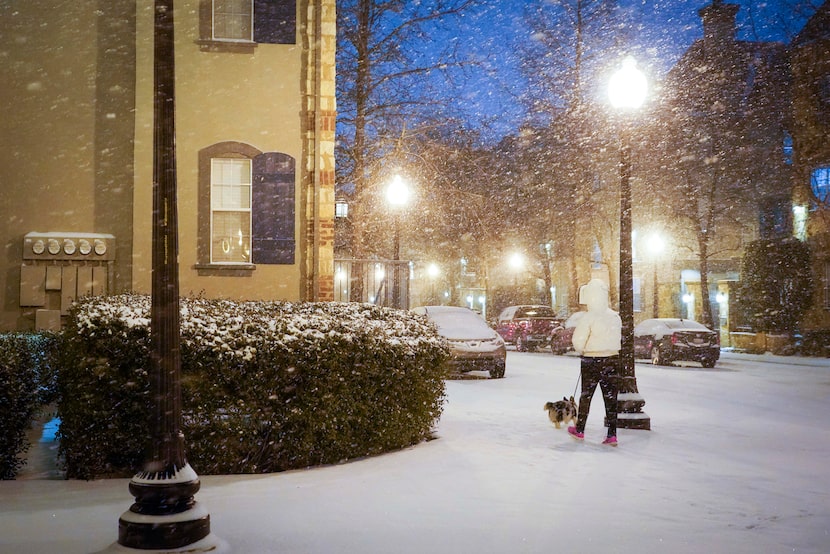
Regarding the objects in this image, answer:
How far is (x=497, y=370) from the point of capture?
57.8 ft

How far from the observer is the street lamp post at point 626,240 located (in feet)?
32.7

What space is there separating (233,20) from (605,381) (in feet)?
27.4

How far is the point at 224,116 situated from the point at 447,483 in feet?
26.4

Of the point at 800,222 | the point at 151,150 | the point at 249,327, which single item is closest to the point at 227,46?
the point at 151,150

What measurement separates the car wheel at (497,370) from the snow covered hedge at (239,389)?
10.2 metres

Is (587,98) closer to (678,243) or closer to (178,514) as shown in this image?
(678,243)

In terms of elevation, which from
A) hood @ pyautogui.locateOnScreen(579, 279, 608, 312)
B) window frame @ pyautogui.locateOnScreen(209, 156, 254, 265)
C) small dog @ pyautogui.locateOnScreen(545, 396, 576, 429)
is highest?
window frame @ pyautogui.locateOnScreen(209, 156, 254, 265)

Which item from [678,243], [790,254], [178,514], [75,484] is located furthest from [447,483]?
[678,243]

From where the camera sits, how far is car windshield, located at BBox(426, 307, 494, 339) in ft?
57.9

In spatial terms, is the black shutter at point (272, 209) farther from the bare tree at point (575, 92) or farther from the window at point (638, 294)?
the window at point (638, 294)

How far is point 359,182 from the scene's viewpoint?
2202cm

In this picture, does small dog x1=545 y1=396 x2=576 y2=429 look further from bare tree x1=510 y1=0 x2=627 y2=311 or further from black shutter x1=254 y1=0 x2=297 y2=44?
bare tree x1=510 y1=0 x2=627 y2=311

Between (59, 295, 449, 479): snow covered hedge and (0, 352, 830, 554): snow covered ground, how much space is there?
0.77 ft

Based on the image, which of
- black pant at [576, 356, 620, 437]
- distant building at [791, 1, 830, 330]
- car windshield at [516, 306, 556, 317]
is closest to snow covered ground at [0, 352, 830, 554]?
black pant at [576, 356, 620, 437]
